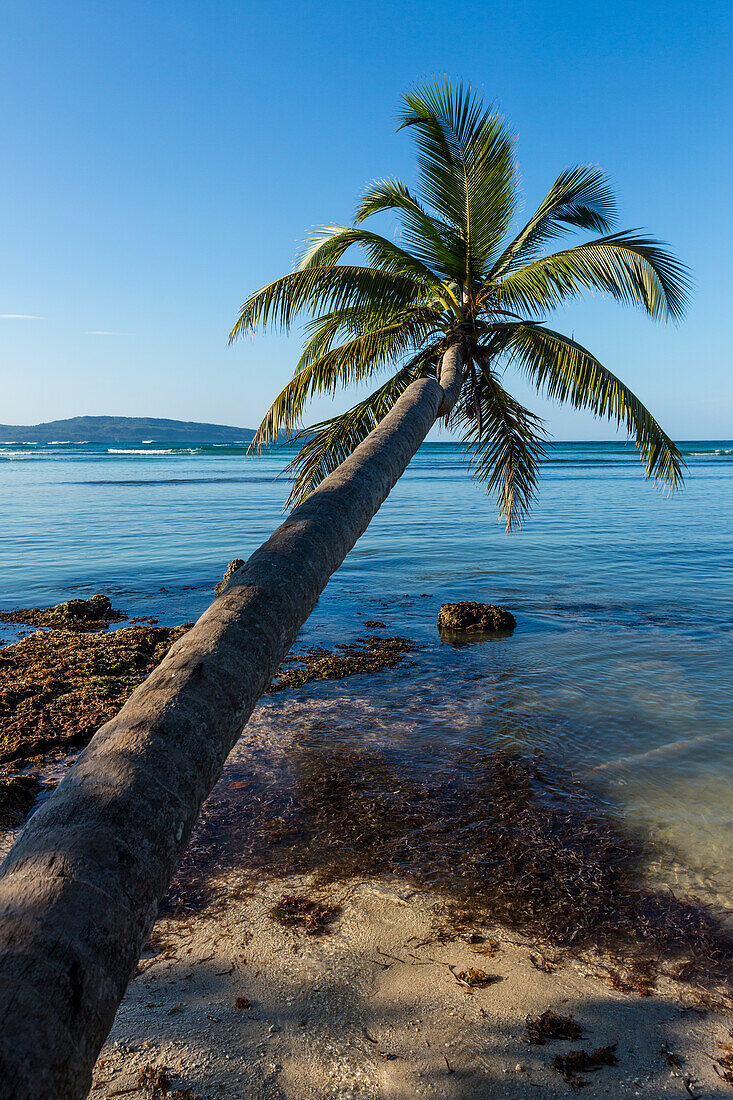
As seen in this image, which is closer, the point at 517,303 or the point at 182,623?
the point at 517,303

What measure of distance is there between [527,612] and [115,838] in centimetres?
1108

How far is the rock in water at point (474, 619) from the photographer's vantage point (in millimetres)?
10609

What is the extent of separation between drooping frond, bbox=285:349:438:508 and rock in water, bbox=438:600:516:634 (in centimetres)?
340

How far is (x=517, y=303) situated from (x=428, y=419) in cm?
439

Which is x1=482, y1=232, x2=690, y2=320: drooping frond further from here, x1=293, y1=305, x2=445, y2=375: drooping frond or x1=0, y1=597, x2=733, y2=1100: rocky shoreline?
x1=0, y1=597, x2=733, y2=1100: rocky shoreline

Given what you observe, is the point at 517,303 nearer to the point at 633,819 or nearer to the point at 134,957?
the point at 633,819

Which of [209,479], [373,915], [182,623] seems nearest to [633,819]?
[373,915]

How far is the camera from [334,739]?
6496 mm

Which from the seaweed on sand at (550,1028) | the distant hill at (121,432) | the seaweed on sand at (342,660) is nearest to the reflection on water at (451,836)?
the seaweed on sand at (550,1028)

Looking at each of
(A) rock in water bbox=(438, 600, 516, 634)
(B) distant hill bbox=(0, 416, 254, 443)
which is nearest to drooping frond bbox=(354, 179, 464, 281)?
(A) rock in water bbox=(438, 600, 516, 634)

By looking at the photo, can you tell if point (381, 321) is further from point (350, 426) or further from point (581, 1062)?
point (581, 1062)

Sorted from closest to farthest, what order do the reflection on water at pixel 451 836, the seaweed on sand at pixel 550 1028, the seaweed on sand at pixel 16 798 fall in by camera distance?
1. the seaweed on sand at pixel 550 1028
2. the reflection on water at pixel 451 836
3. the seaweed on sand at pixel 16 798

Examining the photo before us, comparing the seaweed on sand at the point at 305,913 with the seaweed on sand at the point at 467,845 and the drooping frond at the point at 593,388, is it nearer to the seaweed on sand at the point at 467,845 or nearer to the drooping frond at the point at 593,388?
Result: the seaweed on sand at the point at 467,845

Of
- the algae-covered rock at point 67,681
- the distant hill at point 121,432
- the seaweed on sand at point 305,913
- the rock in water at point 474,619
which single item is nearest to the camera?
the seaweed on sand at point 305,913
